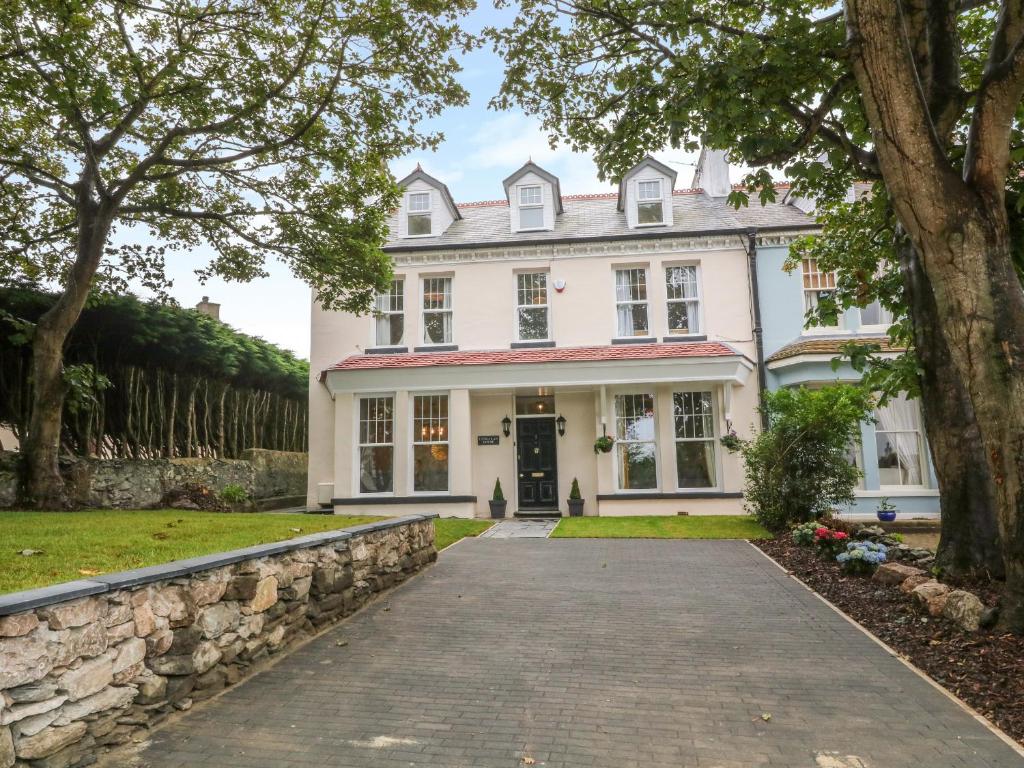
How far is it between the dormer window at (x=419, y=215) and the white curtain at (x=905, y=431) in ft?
42.1

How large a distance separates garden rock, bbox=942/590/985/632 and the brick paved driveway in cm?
78

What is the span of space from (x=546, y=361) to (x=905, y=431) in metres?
8.74

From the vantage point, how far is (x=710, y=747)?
3623 millimetres

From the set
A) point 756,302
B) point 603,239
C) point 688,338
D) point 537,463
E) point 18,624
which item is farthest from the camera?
point 603,239

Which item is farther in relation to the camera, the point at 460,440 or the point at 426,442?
the point at 426,442

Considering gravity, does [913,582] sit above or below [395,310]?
below

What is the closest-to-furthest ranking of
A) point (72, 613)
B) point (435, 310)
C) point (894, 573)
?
point (72, 613) → point (894, 573) → point (435, 310)

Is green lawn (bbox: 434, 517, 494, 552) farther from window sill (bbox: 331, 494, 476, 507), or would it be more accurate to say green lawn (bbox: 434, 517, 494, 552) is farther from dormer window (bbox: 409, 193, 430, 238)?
dormer window (bbox: 409, 193, 430, 238)

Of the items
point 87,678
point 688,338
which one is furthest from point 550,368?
point 87,678

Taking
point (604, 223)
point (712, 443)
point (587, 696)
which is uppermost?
point (604, 223)

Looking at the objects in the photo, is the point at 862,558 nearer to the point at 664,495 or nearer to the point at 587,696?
the point at 587,696

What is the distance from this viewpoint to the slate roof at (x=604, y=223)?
661 inches

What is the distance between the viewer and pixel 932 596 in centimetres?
600

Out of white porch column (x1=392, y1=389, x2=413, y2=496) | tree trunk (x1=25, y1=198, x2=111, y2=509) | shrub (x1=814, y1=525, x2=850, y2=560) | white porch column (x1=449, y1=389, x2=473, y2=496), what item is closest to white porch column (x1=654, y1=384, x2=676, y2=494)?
white porch column (x1=449, y1=389, x2=473, y2=496)
